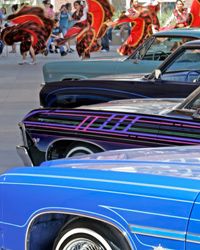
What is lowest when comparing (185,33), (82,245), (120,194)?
(82,245)

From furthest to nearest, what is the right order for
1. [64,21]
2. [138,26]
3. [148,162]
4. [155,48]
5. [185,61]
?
[64,21], [138,26], [155,48], [185,61], [148,162]

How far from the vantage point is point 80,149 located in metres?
6.31

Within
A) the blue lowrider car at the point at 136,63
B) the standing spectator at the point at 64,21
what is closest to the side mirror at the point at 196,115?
the blue lowrider car at the point at 136,63

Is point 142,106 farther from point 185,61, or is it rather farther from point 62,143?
point 185,61

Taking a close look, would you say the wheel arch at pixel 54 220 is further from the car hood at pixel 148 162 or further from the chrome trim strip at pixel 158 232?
the car hood at pixel 148 162

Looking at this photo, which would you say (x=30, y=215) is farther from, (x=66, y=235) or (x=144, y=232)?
(x=144, y=232)

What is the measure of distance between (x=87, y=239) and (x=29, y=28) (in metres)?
15.2

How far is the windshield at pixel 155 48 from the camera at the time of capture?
954cm

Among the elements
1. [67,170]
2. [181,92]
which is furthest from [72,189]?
[181,92]

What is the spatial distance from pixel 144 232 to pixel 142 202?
0.49 ft

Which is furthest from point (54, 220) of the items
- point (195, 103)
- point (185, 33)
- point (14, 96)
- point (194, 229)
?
point (14, 96)

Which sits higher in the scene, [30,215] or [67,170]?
[67,170]

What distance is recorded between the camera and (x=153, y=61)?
945cm

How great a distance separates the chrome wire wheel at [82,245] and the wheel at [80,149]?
2419 mm
